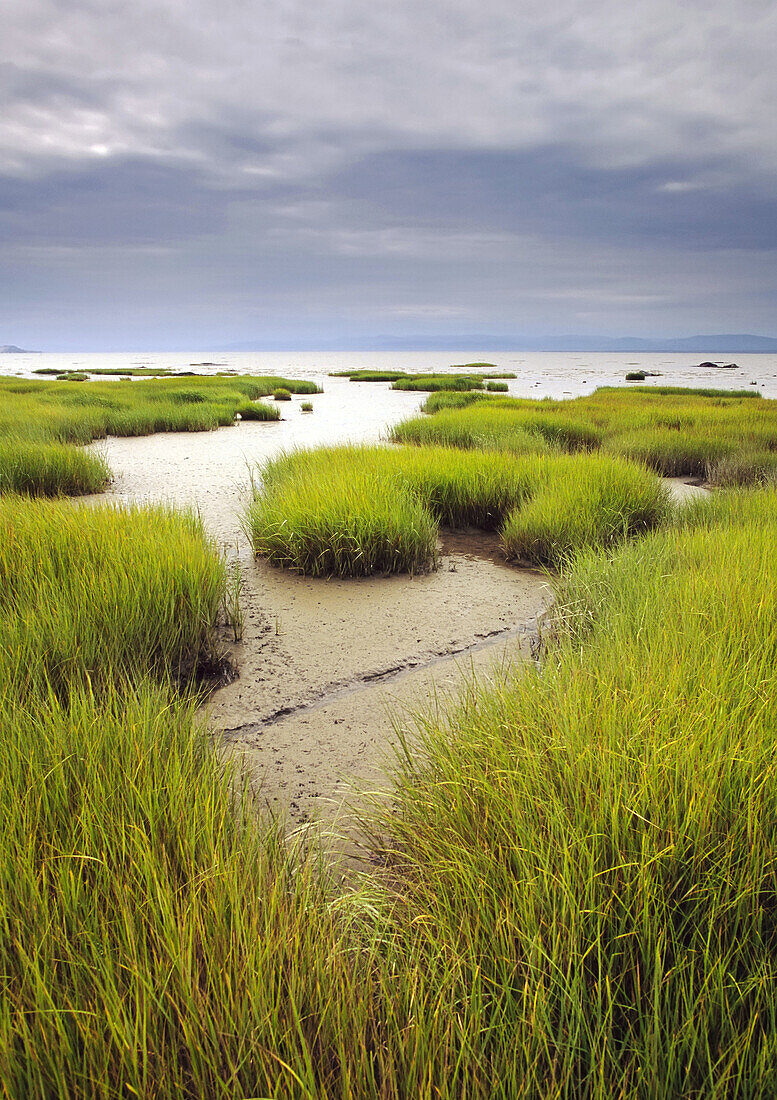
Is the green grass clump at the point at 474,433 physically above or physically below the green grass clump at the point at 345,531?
above

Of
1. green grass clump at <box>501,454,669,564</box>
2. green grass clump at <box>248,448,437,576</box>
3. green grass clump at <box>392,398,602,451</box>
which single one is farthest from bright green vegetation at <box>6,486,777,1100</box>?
green grass clump at <box>392,398,602,451</box>

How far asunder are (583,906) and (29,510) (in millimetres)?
3208

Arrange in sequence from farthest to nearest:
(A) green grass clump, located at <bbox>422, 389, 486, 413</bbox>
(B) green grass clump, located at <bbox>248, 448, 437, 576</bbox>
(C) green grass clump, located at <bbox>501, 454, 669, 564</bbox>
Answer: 1. (A) green grass clump, located at <bbox>422, 389, 486, 413</bbox>
2. (C) green grass clump, located at <bbox>501, 454, 669, 564</bbox>
3. (B) green grass clump, located at <bbox>248, 448, 437, 576</bbox>

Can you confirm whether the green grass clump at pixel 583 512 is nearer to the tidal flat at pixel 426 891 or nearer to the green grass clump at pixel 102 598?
the tidal flat at pixel 426 891

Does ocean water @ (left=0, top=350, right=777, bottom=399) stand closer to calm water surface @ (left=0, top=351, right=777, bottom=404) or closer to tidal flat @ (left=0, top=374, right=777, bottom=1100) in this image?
calm water surface @ (left=0, top=351, right=777, bottom=404)

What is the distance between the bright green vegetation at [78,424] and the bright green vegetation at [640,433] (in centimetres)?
358

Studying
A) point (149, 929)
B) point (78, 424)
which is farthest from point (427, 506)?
point (78, 424)

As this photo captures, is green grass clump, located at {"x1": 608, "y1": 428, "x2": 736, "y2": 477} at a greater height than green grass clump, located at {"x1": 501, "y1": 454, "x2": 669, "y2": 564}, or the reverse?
green grass clump, located at {"x1": 608, "y1": 428, "x2": 736, "y2": 477}

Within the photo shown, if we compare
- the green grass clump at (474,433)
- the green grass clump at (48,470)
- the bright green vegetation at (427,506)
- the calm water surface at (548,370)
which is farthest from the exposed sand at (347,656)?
the calm water surface at (548,370)

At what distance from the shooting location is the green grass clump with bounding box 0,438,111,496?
499cm

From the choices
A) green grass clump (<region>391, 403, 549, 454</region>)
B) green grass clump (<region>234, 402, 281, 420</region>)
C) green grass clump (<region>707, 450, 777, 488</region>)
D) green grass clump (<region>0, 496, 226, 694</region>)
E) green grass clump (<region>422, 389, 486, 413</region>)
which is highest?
green grass clump (<region>422, 389, 486, 413</region>)

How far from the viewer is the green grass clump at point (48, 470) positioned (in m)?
4.99

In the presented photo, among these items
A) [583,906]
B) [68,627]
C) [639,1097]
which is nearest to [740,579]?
[583,906]

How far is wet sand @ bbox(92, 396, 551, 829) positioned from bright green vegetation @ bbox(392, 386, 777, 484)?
304 cm
